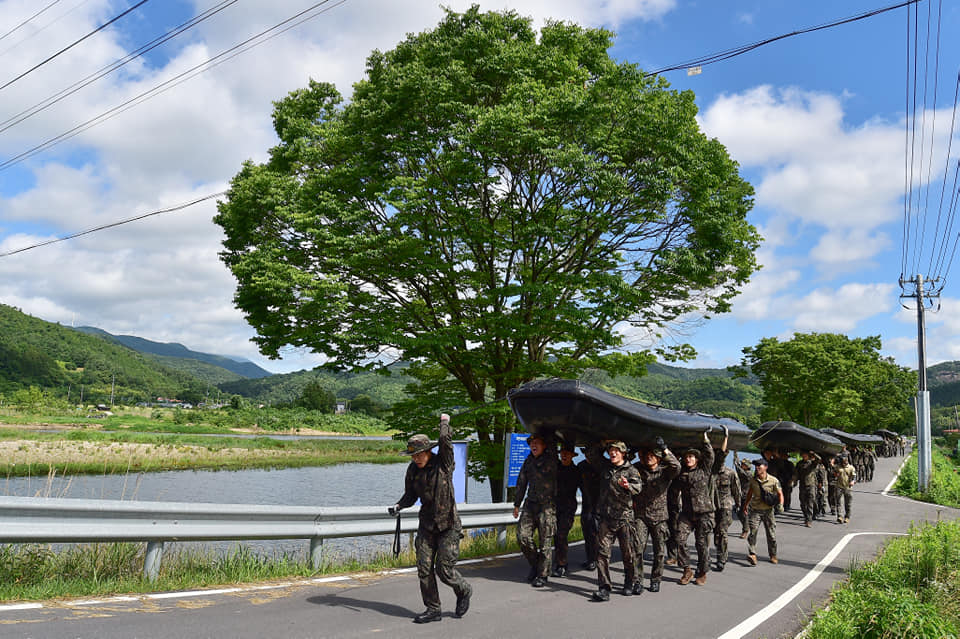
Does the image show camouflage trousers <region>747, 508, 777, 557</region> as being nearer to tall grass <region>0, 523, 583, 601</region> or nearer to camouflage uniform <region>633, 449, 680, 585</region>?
camouflage uniform <region>633, 449, 680, 585</region>

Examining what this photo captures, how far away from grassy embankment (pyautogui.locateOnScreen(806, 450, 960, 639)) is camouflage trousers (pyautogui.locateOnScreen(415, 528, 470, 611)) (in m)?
3.26

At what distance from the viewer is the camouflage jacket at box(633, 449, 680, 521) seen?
8219 mm

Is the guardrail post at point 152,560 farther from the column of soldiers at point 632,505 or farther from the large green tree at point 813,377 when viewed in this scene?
the large green tree at point 813,377

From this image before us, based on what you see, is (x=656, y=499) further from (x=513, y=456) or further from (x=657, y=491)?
(x=513, y=456)

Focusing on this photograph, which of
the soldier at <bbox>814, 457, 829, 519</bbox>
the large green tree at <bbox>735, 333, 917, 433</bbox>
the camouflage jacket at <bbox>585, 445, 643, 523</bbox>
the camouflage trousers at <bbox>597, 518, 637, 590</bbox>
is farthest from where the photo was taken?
the large green tree at <bbox>735, 333, 917, 433</bbox>

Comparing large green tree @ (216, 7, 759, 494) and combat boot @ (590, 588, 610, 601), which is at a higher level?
large green tree @ (216, 7, 759, 494)

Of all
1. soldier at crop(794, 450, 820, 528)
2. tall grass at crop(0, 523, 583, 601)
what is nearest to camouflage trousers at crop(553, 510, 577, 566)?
tall grass at crop(0, 523, 583, 601)

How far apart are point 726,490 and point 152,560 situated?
815 centimetres

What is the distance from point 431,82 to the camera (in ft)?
42.4

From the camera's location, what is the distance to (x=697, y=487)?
882cm

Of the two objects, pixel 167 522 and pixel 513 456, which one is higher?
pixel 513 456

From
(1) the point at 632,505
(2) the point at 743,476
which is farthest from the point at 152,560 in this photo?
(2) the point at 743,476

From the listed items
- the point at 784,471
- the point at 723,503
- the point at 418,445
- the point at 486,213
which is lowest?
the point at 784,471

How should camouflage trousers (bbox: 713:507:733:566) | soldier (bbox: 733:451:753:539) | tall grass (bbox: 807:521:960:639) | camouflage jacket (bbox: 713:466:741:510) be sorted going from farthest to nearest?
1. soldier (bbox: 733:451:753:539)
2. camouflage jacket (bbox: 713:466:741:510)
3. camouflage trousers (bbox: 713:507:733:566)
4. tall grass (bbox: 807:521:960:639)
